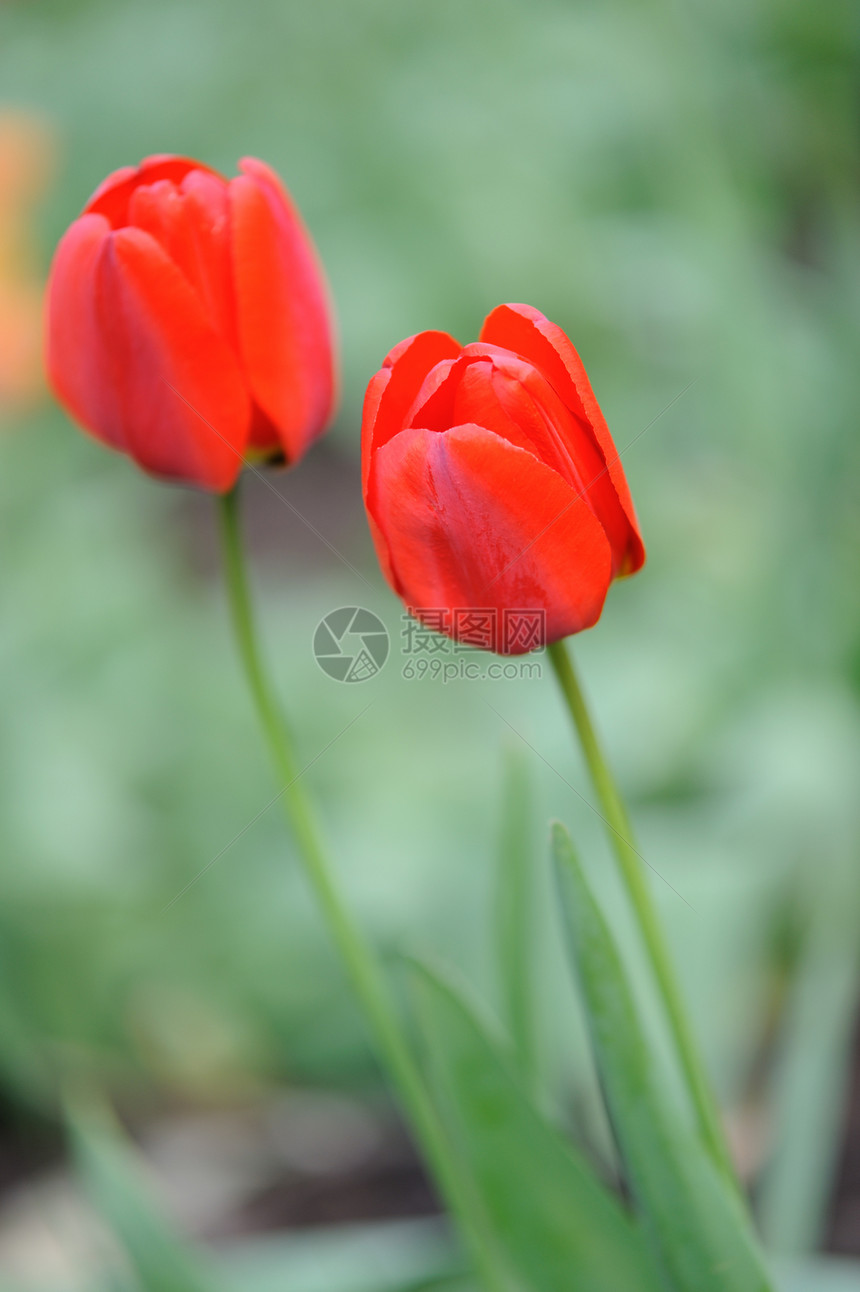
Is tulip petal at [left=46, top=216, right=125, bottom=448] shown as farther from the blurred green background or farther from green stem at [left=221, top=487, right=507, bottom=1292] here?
the blurred green background

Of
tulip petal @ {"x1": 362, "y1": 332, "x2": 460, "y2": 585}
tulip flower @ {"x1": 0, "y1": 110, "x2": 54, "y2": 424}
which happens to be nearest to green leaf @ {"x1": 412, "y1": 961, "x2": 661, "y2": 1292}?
tulip petal @ {"x1": 362, "y1": 332, "x2": 460, "y2": 585}

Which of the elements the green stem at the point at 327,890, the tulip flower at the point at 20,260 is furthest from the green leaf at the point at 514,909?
the tulip flower at the point at 20,260

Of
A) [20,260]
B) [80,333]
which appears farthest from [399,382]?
[20,260]

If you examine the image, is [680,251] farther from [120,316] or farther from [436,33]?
[120,316]

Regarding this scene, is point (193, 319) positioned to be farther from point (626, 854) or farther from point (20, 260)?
point (20, 260)

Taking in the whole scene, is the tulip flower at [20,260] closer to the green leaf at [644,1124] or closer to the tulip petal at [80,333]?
the tulip petal at [80,333]

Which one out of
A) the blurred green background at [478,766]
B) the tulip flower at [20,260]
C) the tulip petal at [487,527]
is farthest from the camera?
the tulip flower at [20,260]
